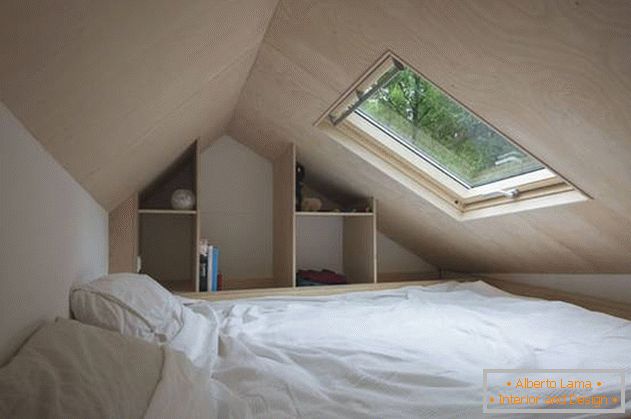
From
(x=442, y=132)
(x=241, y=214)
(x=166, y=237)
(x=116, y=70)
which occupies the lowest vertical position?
→ (x=166, y=237)

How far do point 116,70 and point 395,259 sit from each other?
2.78 metres

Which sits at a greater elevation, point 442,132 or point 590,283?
point 442,132

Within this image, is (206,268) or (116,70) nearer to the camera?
(116,70)

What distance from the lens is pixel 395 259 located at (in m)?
3.28

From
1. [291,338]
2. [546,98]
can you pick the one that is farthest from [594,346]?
[291,338]

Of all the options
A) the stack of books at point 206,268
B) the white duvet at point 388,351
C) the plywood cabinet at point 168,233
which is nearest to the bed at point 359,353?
the white duvet at point 388,351

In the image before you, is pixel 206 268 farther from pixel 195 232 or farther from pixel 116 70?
pixel 116 70

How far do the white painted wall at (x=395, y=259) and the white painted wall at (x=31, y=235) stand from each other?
7.86 ft

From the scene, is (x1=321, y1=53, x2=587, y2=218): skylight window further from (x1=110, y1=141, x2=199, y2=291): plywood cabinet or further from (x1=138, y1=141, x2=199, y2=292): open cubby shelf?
(x1=138, y1=141, x2=199, y2=292): open cubby shelf

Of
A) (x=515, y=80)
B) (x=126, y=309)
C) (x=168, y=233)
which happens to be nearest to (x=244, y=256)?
(x=168, y=233)

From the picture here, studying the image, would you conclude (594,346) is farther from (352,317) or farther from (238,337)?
(238,337)

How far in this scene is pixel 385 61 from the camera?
1.46 meters

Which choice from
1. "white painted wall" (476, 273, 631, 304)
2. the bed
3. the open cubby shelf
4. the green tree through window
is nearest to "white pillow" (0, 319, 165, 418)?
the bed

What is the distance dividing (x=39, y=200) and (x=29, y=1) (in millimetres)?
523
